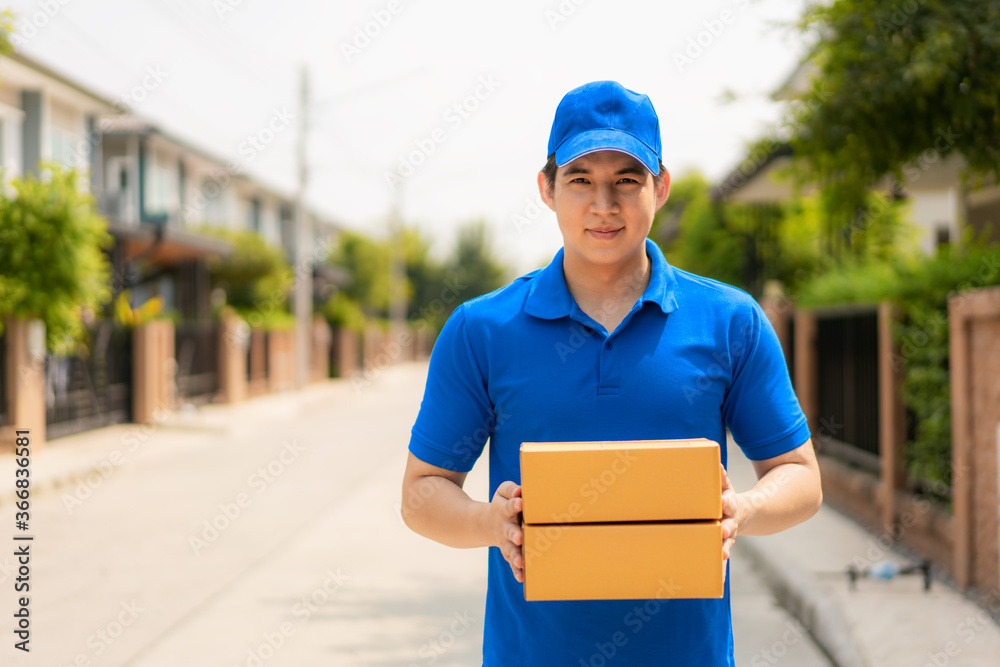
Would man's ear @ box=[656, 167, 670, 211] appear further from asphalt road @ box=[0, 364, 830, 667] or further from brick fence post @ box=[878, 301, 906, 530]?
brick fence post @ box=[878, 301, 906, 530]

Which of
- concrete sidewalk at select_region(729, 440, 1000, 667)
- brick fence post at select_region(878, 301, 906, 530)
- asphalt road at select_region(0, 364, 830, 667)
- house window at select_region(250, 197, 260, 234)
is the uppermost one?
house window at select_region(250, 197, 260, 234)

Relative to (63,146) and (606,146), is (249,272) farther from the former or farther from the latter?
(606,146)

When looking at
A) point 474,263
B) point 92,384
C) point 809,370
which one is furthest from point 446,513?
point 474,263

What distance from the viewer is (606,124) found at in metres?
1.96

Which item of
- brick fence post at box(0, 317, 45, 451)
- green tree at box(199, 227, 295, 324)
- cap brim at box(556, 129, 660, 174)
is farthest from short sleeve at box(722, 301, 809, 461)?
green tree at box(199, 227, 295, 324)

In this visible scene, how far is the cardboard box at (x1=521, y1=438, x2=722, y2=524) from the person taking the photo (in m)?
1.70

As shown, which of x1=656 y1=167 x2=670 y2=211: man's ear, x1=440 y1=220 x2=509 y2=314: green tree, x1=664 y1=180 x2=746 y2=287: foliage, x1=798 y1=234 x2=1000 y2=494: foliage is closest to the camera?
x1=656 y1=167 x2=670 y2=211: man's ear

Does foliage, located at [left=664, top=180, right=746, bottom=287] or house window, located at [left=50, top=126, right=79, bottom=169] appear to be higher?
house window, located at [left=50, top=126, right=79, bottom=169]

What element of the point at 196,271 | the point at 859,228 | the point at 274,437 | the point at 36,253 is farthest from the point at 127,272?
the point at 859,228

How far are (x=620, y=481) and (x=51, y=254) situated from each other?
12.5 meters

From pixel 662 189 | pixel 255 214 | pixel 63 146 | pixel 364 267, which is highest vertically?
pixel 255 214

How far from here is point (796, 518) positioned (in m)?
1.93

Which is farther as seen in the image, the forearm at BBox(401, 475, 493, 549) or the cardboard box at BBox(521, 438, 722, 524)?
the forearm at BBox(401, 475, 493, 549)

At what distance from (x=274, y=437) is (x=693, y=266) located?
34.5 ft
